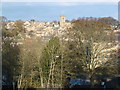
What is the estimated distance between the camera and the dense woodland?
556 cm

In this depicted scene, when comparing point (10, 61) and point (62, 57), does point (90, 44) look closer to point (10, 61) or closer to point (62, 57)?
point (62, 57)

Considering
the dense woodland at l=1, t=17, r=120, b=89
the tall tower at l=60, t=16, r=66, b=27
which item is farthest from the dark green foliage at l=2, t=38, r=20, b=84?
the tall tower at l=60, t=16, r=66, b=27

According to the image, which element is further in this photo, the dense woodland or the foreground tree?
the foreground tree

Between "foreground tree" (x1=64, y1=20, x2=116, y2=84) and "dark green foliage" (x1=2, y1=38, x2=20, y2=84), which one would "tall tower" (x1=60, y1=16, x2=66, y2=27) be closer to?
"foreground tree" (x1=64, y1=20, x2=116, y2=84)

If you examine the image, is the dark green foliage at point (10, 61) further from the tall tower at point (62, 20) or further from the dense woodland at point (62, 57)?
Result: the tall tower at point (62, 20)

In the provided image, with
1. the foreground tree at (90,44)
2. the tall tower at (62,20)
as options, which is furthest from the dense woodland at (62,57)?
the tall tower at (62,20)

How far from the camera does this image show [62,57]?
6020 millimetres

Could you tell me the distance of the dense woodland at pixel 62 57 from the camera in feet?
18.2

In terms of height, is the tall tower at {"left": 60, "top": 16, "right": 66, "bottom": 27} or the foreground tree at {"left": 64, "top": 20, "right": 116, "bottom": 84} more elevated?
the tall tower at {"left": 60, "top": 16, "right": 66, "bottom": 27}

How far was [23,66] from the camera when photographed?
552 cm

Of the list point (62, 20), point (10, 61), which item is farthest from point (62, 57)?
point (10, 61)

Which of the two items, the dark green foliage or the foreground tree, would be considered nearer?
the dark green foliage

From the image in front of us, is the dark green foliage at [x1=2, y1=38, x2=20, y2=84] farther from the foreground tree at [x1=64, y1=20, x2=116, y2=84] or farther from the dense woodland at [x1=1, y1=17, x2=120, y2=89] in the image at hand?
the foreground tree at [x1=64, y1=20, x2=116, y2=84]

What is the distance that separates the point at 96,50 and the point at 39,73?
5.37ft
